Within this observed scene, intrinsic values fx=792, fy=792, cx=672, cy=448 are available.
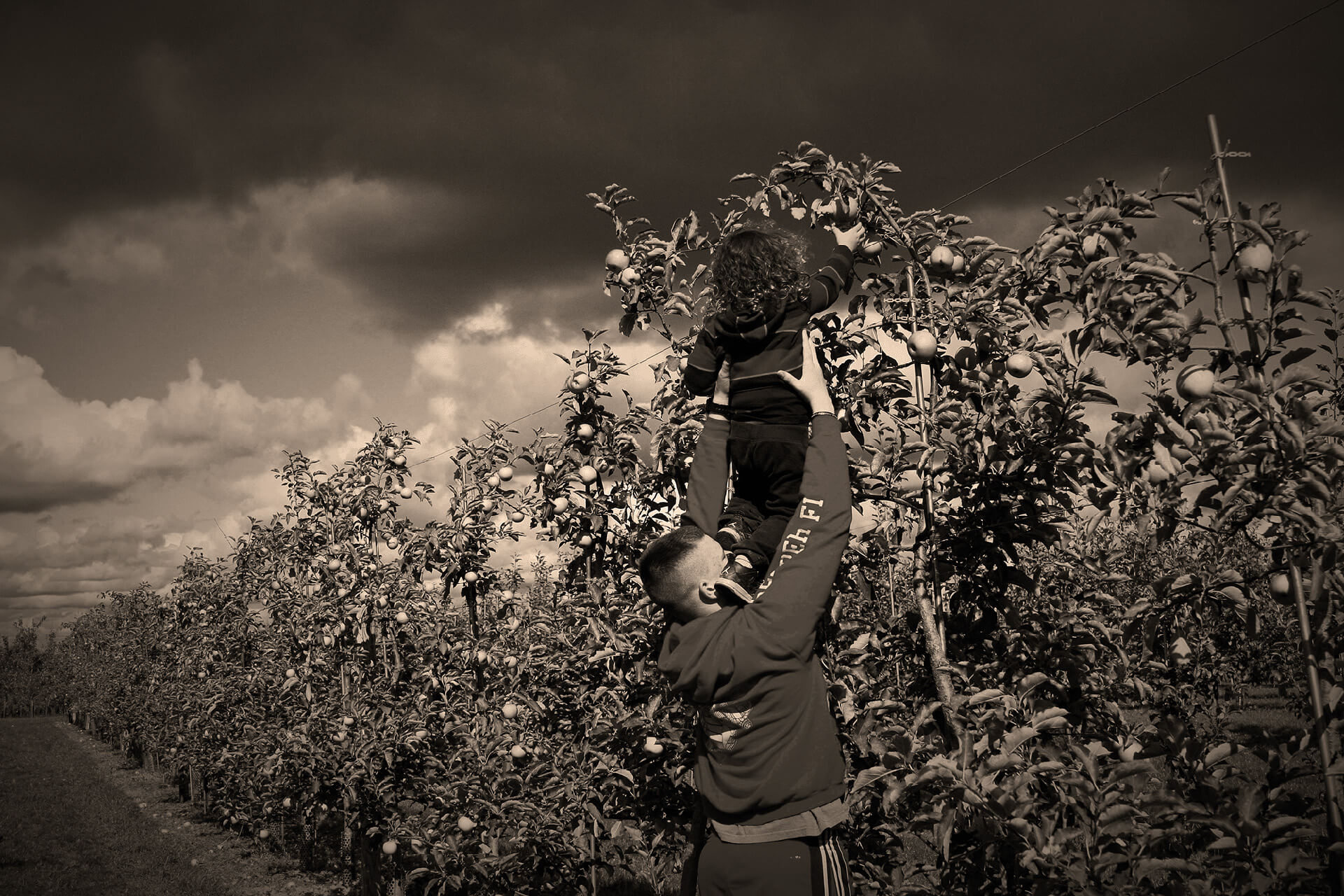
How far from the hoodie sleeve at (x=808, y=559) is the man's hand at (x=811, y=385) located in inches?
9.9

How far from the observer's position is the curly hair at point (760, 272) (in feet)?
7.77

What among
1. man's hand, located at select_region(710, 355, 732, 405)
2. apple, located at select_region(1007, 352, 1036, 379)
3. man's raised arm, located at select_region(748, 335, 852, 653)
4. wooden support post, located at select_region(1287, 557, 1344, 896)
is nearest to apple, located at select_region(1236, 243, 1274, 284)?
apple, located at select_region(1007, 352, 1036, 379)

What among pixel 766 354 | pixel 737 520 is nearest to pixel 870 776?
pixel 737 520

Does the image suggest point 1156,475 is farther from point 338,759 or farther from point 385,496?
point 338,759

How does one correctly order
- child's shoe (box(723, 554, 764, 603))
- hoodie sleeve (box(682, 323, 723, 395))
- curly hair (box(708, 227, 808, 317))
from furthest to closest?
hoodie sleeve (box(682, 323, 723, 395))
curly hair (box(708, 227, 808, 317))
child's shoe (box(723, 554, 764, 603))

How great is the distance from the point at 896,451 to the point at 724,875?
125 centimetres

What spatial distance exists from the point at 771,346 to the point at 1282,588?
1.38 m

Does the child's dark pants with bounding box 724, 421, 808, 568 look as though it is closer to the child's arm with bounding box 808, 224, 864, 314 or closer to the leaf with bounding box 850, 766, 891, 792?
the child's arm with bounding box 808, 224, 864, 314

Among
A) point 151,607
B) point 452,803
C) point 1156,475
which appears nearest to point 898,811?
point 1156,475

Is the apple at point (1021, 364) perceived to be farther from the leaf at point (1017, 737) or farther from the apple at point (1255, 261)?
the leaf at point (1017, 737)

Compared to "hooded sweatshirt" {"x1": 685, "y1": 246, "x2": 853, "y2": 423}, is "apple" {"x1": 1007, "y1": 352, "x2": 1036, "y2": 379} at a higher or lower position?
lower

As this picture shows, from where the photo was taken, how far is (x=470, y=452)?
19.8 feet

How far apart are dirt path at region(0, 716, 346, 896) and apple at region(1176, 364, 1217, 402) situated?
35.8 feet

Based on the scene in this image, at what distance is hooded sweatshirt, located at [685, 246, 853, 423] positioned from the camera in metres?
2.37
